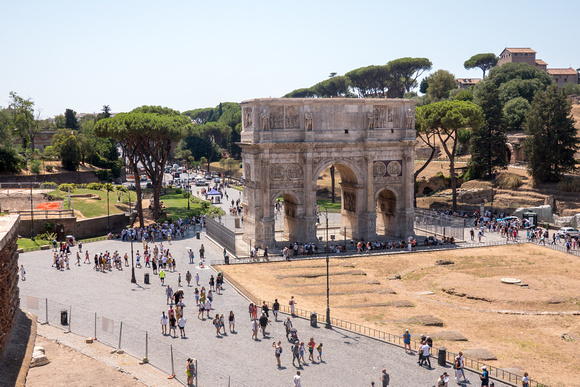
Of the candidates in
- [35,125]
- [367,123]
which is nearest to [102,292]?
[367,123]

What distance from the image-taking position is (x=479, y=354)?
28688 millimetres

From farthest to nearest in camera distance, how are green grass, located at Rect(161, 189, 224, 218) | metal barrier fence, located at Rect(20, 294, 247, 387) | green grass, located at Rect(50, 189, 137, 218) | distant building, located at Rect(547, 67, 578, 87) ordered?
distant building, located at Rect(547, 67, 578, 87) → green grass, located at Rect(161, 189, 224, 218) → green grass, located at Rect(50, 189, 137, 218) → metal barrier fence, located at Rect(20, 294, 247, 387)

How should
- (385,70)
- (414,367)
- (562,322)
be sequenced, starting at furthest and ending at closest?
(385,70) → (562,322) → (414,367)

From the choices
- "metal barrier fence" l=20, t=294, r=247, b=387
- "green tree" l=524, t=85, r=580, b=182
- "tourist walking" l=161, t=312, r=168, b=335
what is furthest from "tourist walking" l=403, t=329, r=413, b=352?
"green tree" l=524, t=85, r=580, b=182

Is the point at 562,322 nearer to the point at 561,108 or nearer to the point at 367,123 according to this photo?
the point at 367,123

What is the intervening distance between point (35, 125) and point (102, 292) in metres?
80.3

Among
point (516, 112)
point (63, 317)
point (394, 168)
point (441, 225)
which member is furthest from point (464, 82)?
point (63, 317)

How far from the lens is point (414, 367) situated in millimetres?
27531

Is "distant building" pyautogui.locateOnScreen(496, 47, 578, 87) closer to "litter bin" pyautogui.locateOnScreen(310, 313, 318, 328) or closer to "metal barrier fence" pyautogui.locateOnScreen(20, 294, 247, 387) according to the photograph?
"litter bin" pyautogui.locateOnScreen(310, 313, 318, 328)

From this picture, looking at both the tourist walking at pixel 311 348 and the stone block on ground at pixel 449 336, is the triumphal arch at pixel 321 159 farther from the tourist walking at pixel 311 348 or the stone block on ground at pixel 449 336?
the tourist walking at pixel 311 348

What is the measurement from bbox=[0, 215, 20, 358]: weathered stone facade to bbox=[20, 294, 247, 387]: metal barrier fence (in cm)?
237

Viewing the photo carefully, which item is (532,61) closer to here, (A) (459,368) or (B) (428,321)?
(B) (428,321)

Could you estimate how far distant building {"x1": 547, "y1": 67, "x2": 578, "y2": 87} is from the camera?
145 m

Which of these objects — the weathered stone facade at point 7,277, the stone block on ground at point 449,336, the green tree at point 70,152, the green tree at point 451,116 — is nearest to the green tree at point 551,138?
the green tree at point 451,116
